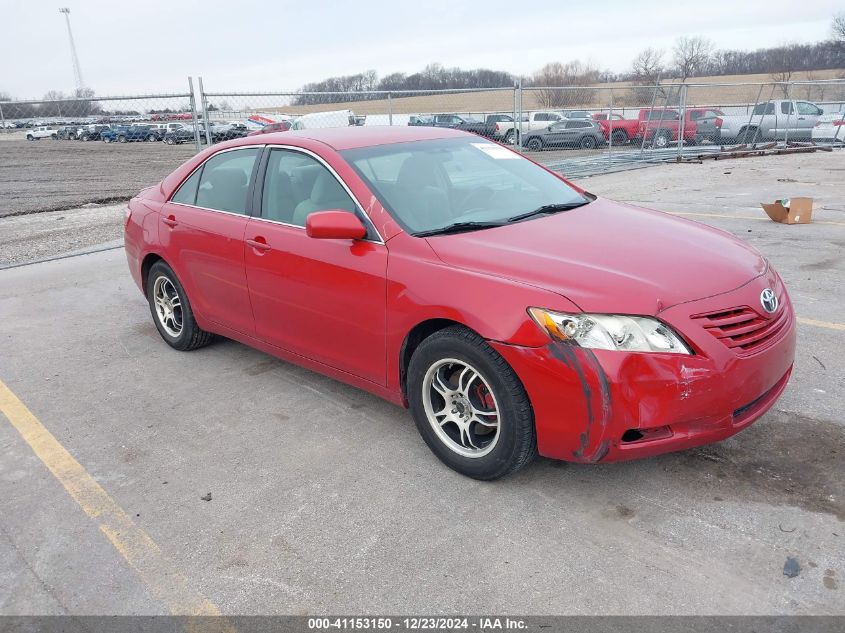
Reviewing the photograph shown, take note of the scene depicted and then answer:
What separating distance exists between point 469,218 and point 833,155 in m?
17.4

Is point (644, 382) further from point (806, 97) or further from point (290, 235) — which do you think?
point (806, 97)

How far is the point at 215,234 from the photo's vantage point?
4.53 metres

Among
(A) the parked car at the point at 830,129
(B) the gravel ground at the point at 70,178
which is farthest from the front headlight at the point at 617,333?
(A) the parked car at the point at 830,129

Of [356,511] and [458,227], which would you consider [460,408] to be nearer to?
[356,511]

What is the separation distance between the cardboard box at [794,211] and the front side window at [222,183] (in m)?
6.88

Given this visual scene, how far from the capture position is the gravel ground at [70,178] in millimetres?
14352

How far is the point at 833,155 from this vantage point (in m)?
17.5

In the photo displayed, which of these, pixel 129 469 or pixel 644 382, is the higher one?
pixel 644 382

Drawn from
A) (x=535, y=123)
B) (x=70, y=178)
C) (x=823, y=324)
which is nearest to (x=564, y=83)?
(x=535, y=123)

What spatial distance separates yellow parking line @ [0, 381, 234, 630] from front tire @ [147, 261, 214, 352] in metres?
1.17

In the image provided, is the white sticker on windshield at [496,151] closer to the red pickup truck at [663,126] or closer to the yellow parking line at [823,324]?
the yellow parking line at [823,324]

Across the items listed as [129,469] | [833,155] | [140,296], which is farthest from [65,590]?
[833,155]

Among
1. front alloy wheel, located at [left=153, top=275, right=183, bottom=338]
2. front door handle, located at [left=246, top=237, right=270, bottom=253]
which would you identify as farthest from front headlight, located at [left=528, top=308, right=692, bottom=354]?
front alloy wheel, located at [left=153, top=275, right=183, bottom=338]

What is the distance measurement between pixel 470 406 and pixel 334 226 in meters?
1.13
